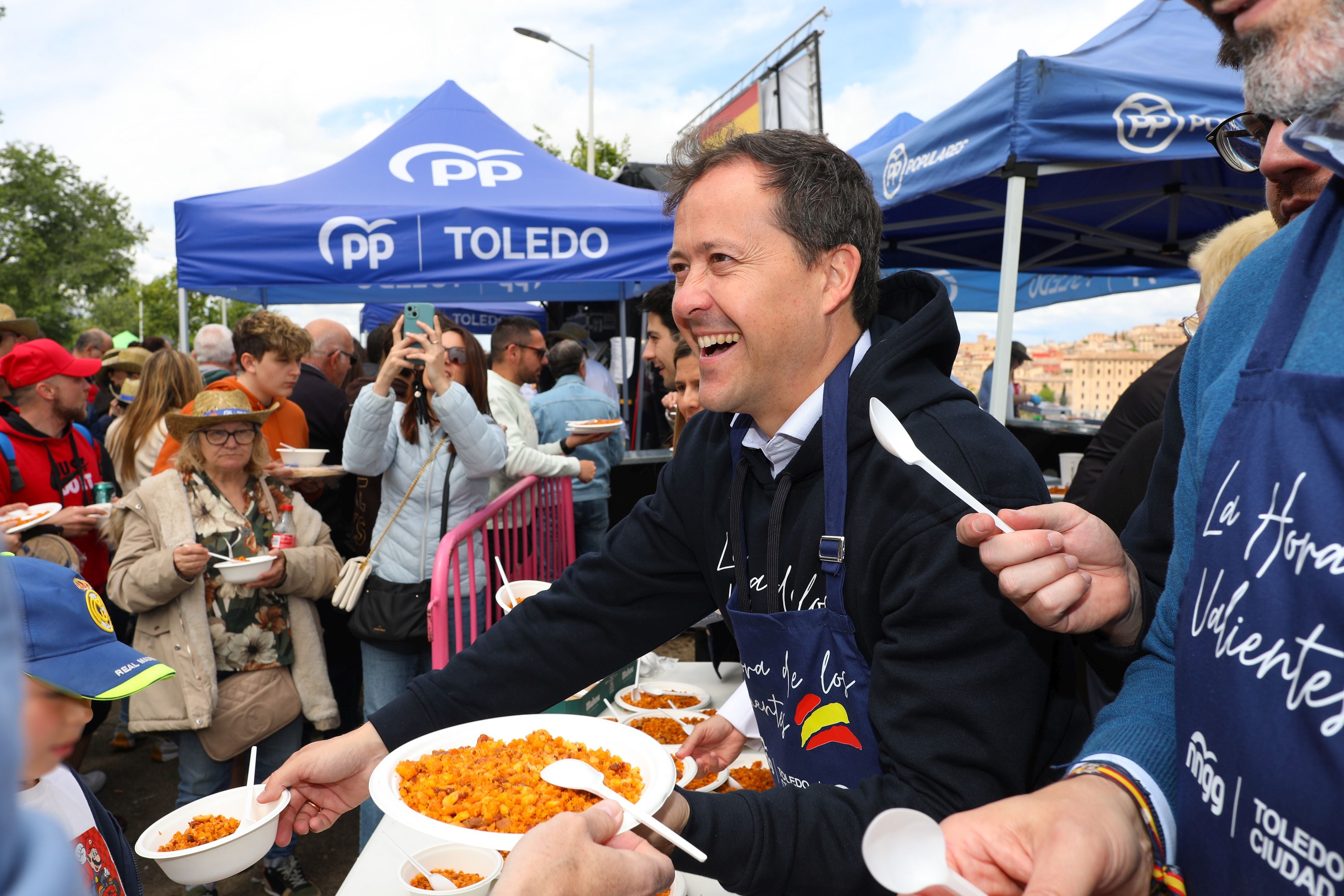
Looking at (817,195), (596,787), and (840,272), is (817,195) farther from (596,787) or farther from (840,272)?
(596,787)

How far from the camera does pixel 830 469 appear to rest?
1.50m

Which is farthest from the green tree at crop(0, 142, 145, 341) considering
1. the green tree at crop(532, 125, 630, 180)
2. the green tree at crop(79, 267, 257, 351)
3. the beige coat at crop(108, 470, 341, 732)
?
the beige coat at crop(108, 470, 341, 732)

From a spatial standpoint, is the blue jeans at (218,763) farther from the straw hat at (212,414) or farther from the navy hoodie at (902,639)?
the navy hoodie at (902,639)

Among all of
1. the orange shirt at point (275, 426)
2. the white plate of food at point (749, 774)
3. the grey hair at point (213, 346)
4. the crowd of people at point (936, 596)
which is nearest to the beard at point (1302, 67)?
the crowd of people at point (936, 596)

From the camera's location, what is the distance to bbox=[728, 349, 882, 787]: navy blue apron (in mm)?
1432

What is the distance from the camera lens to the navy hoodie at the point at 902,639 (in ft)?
4.15

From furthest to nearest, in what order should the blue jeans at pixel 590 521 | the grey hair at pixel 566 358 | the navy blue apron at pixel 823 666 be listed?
the grey hair at pixel 566 358 < the blue jeans at pixel 590 521 < the navy blue apron at pixel 823 666

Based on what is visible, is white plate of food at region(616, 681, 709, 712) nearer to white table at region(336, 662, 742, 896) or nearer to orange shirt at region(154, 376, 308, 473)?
white table at region(336, 662, 742, 896)

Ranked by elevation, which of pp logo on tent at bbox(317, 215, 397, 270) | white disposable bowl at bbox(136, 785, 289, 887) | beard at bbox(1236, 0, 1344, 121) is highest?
pp logo on tent at bbox(317, 215, 397, 270)

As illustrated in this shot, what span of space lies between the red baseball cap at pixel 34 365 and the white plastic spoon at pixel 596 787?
178 inches

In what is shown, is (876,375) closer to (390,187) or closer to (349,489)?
(349,489)

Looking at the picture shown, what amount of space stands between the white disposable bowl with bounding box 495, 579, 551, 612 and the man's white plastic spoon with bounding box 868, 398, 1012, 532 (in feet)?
5.43

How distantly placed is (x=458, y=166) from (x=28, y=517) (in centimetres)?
349

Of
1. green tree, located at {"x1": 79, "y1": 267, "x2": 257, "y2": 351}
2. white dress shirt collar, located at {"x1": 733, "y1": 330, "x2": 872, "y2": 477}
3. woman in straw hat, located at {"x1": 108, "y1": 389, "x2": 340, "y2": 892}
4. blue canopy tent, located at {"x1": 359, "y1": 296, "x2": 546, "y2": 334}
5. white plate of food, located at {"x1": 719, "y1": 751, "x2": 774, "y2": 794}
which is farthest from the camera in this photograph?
green tree, located at {"x1": 79, "y1": 267, "x2": 257, "y2": 351}
